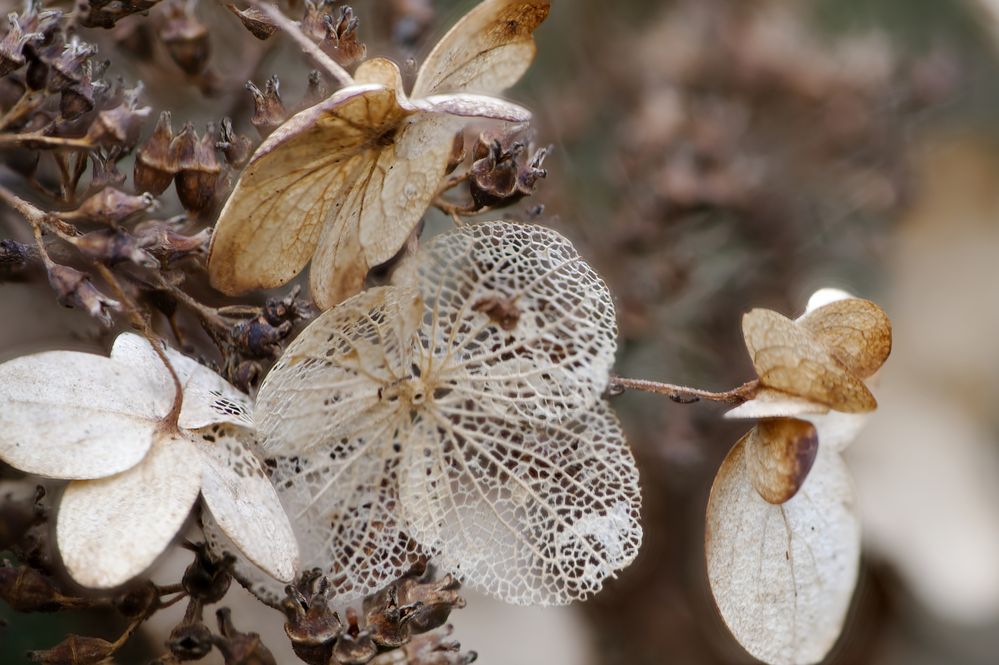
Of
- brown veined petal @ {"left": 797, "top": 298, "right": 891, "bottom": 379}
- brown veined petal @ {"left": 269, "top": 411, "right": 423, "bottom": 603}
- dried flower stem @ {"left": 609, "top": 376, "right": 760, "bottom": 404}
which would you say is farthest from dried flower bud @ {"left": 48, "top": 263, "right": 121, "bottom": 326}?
brown veined petal @ {"left": 797, "top": 298, "right": 891, "bottom": 379}

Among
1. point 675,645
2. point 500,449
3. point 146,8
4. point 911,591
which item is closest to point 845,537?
point 500,449

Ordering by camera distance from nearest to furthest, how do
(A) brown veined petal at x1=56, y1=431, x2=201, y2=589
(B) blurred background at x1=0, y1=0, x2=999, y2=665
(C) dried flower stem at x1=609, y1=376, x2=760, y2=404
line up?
(A) brown veined petal at x1=56, y1=431, x2=201, y2=589, (C) dried flower stem at x1=609, y1=376, x2=760, y2=404, (B) blurred background at x1=0, y1=0, x2=999, y2=665

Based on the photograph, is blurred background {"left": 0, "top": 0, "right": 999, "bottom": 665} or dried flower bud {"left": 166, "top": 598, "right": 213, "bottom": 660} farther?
blurred background {"left": 0, "top": 0, "right": 999, "bottom": 665}

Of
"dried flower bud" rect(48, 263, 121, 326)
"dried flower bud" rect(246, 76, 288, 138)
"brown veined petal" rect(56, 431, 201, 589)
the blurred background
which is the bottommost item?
the blurred background

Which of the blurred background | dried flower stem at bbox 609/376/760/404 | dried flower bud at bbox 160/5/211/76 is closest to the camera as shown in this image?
dried flower stem at bbox 609/376/760/404

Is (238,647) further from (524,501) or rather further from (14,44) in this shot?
(14,44)

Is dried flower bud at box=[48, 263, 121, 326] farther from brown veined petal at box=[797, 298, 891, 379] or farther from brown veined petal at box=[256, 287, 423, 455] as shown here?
brown veined petal at box=[797, 298, 891, 379]

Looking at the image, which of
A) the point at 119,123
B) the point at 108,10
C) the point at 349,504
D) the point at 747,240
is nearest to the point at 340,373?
the point at 349,504
